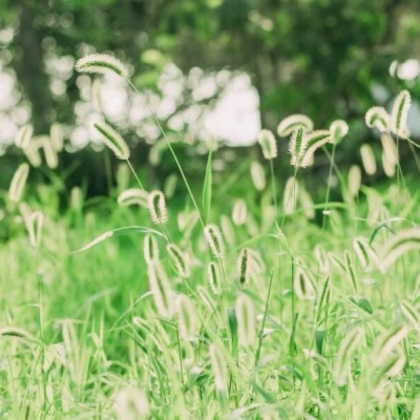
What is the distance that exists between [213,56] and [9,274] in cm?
530

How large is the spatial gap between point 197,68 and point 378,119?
266 inches

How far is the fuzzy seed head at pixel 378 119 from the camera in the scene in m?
1.57

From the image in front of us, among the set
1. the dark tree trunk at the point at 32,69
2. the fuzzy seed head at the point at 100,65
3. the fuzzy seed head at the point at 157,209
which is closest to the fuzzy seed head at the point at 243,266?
the fuzzy seed head at the point at 157,209

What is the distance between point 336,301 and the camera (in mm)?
1638

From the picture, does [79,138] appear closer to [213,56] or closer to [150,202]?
[213,56]

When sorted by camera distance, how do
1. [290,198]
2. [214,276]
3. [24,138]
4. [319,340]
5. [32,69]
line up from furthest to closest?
1. [32,69]
2. [24,138]
3. [290,198]
4. [319,340]
5. [214,276]

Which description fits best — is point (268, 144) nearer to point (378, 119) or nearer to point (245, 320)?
point (378, 119)

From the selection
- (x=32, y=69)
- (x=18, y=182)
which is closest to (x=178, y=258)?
(x=18, y=182)

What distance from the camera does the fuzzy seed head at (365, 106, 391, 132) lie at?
1.57 meters

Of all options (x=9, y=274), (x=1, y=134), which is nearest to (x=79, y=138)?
(x=1, y=134)

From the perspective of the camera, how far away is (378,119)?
1588mm

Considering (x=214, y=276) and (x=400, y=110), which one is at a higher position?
(x=400, y=110)

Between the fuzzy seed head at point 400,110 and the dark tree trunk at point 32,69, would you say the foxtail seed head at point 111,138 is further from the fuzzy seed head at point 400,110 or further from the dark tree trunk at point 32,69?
the dark tree trunk at point 32,69

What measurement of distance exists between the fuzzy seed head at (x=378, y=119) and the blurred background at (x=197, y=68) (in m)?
0.42
